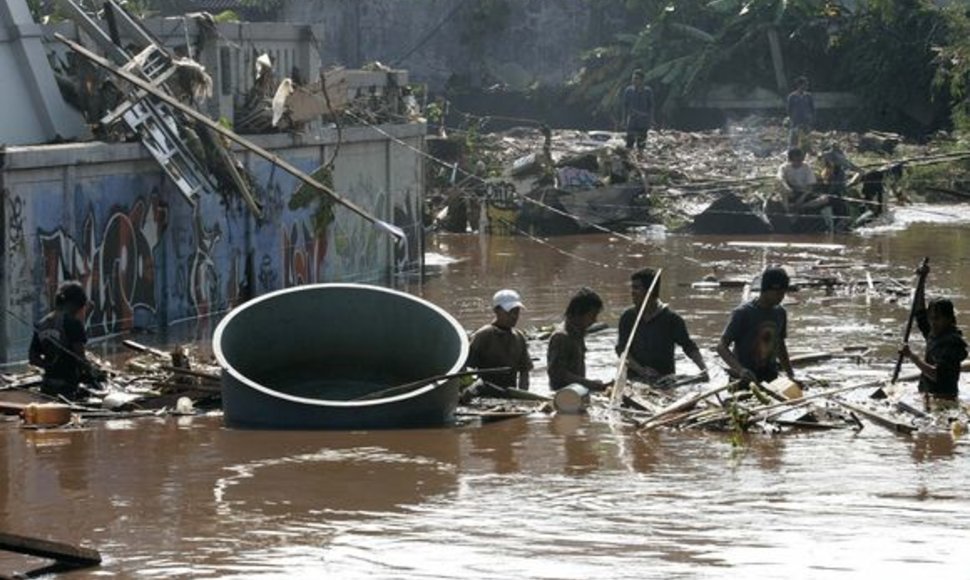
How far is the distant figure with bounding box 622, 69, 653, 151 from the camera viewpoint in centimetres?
3756

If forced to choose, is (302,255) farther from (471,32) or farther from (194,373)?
(471,32)

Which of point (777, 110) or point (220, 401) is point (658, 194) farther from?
point (220, 401)

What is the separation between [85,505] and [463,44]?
38530mm

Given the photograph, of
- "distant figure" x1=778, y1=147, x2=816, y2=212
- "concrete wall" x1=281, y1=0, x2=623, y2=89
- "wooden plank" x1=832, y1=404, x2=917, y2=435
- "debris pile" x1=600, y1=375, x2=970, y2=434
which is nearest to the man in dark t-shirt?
"debris pile" x1=600, y1=375, x2=970, y2=434

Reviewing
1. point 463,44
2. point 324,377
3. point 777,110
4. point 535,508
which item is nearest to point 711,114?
point 777,110

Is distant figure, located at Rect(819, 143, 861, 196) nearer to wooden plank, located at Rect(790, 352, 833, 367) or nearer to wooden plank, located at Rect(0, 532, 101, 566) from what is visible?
wooden plank, located at Rect(790, 352, 833, 367)

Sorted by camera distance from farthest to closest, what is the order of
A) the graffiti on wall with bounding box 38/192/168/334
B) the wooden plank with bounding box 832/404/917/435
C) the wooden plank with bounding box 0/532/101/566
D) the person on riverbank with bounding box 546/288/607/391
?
the graffiti on wall with bounding box 38/192/168/334 < the person on riverbank with bounding box 546/288/607/391 < the wooden plank with bounding box 832/404/917/435 < the wooden plank with bounding box 0/532/101/566

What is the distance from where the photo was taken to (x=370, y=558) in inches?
422

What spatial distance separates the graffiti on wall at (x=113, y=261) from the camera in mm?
19859

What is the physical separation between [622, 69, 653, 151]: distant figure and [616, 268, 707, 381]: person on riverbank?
2155cm

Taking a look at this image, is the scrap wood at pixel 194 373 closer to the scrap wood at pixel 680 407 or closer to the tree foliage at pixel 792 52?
the scrap wood at pixel 680 407

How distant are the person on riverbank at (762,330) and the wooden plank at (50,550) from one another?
20.2 feet

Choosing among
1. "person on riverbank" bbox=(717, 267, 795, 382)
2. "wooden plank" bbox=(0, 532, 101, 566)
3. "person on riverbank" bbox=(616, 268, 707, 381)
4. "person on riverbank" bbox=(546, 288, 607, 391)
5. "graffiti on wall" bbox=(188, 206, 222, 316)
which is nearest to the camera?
"wooden plank" bbox=(0, 532, 101, 566)

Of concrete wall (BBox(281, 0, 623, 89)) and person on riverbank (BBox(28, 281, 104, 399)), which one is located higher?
concrete wall (BBox(281, 0, 623, 89))
